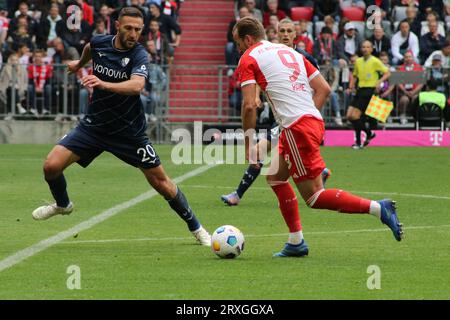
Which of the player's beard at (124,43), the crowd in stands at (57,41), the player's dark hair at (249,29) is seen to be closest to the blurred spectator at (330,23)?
the crowd in stands at (57,41)

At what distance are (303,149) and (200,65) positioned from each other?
18.5 meters

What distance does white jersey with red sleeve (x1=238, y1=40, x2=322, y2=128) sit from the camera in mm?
10453

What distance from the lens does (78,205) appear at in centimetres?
1485

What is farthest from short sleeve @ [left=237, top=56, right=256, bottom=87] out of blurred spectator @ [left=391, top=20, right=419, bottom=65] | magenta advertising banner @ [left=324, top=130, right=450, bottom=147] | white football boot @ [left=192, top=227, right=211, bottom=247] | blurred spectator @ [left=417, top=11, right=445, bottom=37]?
blurred spectator @ [left=417, top=11, right=445, bottom=37]

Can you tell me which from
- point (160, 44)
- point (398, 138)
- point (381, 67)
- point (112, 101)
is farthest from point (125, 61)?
point (160, 44)

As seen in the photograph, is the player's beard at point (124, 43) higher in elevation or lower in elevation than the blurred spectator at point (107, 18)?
higher

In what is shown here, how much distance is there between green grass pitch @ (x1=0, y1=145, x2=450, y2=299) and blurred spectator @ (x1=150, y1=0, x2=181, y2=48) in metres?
9.98

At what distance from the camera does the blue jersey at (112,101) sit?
11.3 m

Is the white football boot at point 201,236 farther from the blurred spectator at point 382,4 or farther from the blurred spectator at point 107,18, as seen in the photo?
the blurred spectator at point 382,4

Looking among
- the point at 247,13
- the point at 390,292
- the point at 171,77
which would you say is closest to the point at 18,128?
the point at 171,77

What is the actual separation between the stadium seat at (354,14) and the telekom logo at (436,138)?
402cm

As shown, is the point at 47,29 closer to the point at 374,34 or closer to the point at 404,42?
the point at 374,34
